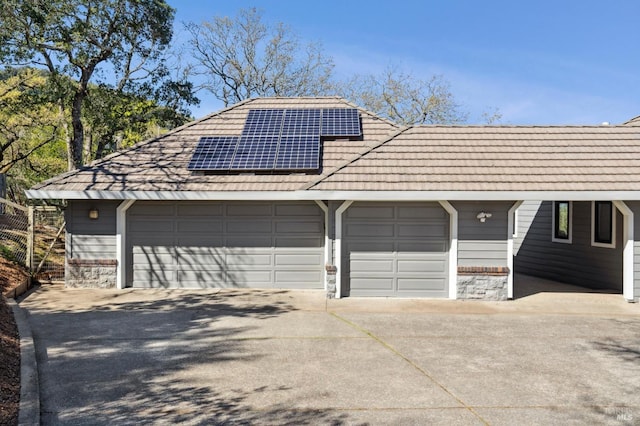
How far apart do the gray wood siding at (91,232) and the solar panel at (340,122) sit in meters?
5.55

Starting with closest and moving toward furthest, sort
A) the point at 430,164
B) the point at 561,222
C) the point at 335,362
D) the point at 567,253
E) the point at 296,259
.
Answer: the point at 335,362, the point at 430,164, the point at 296,259, the point at 567,253, the point at 561,222

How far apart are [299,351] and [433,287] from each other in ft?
15.2

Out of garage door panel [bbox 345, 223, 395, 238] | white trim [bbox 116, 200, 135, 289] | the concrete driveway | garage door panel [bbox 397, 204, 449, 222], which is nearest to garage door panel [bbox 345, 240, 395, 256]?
garage door panel [bbox 345, 223, 395, 238]

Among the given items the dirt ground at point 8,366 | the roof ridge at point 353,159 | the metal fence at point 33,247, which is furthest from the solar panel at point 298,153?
the dirt ground at point 8,366

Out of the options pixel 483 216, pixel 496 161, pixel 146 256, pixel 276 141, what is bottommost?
pixel 146 256

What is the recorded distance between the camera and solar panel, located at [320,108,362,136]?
1136cm

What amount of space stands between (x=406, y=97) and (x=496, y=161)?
20.7 metres

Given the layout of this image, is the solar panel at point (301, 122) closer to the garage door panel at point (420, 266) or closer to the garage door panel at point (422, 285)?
the garage door panel at point (420, 266)

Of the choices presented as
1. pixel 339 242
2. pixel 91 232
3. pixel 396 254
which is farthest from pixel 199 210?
pixel 396 254

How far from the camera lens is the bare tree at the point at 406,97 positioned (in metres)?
29.2

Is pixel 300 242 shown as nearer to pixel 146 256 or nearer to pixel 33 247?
pixel 146 256

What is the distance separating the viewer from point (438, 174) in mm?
9617

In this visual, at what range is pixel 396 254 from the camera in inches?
383

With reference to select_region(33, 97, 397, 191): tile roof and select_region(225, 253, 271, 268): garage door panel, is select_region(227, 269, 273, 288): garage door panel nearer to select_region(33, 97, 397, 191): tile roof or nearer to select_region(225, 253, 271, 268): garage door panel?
select_region(225, 253, 271, 268): garage door panel
